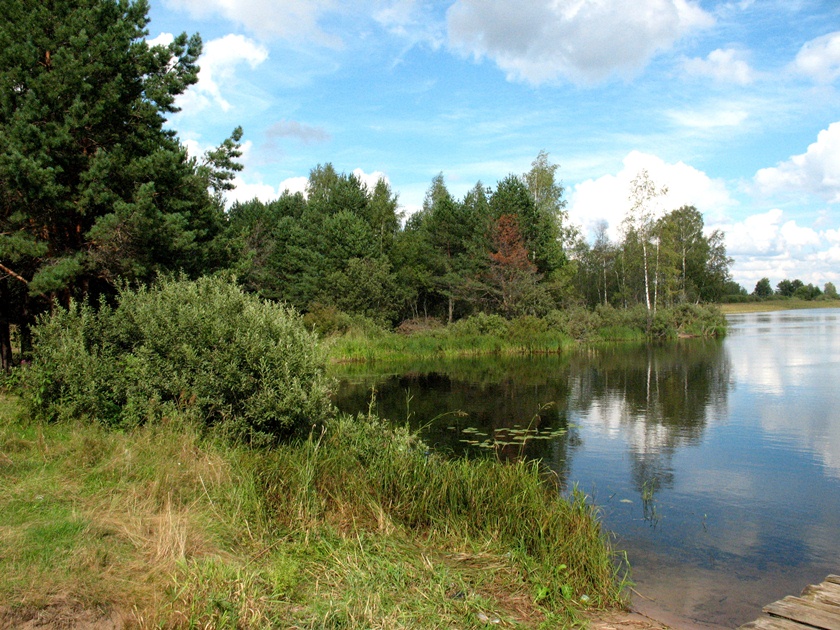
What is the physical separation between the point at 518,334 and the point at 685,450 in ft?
83.5

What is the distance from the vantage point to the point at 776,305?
459ft

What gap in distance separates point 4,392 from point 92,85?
24.4ft

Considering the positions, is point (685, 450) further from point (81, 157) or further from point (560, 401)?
point (81, 157)

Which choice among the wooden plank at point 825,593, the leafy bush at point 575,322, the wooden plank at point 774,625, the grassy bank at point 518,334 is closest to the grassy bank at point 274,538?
the wooden plank at point 774,625

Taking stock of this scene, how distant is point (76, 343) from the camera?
10.2 m

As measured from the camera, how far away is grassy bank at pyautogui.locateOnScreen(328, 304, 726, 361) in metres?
35.0

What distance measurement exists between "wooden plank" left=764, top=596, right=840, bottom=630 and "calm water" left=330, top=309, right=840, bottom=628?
30.9 inches

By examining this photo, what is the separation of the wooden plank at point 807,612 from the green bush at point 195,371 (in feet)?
20.4

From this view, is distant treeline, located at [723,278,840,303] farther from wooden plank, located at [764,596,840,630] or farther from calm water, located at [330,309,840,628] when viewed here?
wooden plank, located at [764,596,840,630]

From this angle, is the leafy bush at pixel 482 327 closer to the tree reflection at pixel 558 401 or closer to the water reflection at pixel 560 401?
the water reflection at pixel 560 401

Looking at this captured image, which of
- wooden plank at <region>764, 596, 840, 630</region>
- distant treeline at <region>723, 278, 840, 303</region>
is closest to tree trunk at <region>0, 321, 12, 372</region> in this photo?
wooden plank at <region>764, 596, 840, 630</region>

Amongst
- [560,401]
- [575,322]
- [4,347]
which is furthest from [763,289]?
[4,347]

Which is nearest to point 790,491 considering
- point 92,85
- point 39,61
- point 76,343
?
point 76,343

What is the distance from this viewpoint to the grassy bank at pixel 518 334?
35.0 metres
